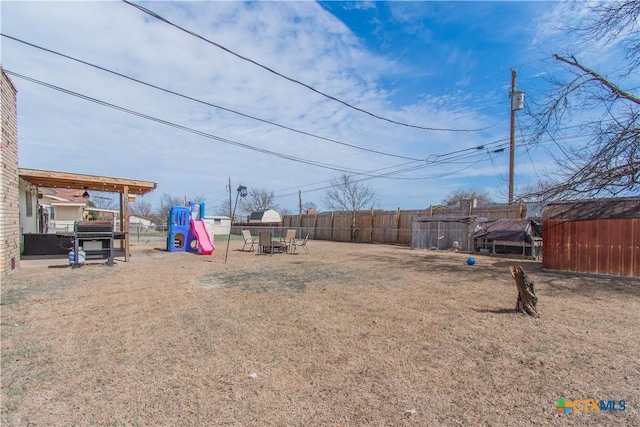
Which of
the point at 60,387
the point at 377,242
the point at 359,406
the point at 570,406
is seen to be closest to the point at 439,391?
the point at 359,406

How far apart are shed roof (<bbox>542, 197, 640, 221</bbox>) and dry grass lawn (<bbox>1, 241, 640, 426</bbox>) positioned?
2924 millimetres


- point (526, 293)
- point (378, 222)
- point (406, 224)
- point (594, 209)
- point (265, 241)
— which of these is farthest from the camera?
point (378, 222)

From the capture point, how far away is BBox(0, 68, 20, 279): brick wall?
6812 millimetres

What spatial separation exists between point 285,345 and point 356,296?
2399 mm

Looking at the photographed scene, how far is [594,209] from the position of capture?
8297mm

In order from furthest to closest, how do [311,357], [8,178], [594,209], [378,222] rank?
[378,222] → [594,209] → [8,178] → [311,357]

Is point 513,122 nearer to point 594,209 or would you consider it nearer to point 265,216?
point 594,209

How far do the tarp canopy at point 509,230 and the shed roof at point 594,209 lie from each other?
334cm

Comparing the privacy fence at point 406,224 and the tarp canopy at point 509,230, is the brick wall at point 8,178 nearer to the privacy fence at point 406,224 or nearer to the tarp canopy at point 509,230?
the tarp canopy at point 509,230

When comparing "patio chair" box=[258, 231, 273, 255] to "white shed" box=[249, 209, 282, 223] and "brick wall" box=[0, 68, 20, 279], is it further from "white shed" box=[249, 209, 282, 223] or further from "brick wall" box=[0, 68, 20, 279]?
"white shed" box=[249, 209, 282, 223]

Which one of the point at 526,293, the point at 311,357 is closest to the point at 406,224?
the point at 526,293

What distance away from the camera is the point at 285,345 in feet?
11.2

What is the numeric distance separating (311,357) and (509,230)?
12.5m

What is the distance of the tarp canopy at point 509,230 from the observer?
40.1 feet
